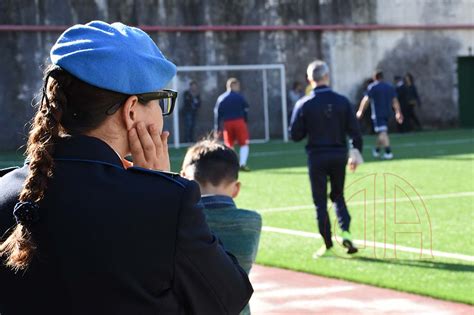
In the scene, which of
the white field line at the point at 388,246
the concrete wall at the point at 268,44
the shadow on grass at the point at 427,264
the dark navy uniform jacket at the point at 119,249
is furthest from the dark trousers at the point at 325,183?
the concrete wall at the point at 268,44

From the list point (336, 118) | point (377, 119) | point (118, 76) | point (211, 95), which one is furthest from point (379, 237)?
point (211, 95)

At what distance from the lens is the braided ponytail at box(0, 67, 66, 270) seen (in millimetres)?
2248

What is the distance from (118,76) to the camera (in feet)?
7.66

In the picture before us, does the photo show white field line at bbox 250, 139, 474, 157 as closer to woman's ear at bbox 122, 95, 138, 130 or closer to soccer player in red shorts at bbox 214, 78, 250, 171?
soccer player in red shorts at bbox 214, 78, 250, 171

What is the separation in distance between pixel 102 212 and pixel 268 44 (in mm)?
31573

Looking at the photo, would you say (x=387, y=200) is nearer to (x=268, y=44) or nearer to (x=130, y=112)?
(x=130, y=112)

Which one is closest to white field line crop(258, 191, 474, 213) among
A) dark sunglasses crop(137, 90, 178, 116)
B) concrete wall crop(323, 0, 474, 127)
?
dark sunglasses crop(137, 90, 178, 116)

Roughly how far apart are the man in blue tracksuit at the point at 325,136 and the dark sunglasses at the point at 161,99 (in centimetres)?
752

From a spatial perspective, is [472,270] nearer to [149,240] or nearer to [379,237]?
[379,237]

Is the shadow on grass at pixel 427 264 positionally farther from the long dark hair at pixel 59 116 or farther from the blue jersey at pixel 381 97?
the blue jersey at pixel 381 97

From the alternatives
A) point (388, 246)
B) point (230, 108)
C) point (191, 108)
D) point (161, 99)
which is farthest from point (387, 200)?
point (191, 108)

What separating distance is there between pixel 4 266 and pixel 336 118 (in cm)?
794

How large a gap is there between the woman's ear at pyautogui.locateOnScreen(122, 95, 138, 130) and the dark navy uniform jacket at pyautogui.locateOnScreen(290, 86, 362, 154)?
305 inches
